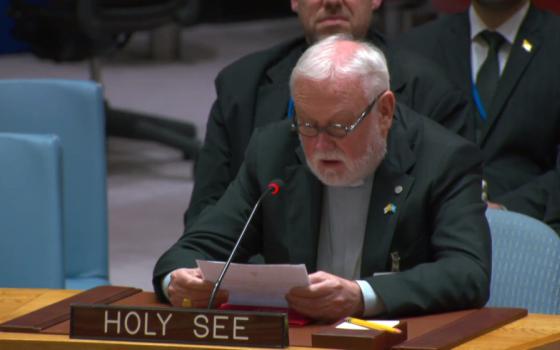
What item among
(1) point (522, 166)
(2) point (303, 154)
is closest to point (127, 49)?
(1) point (522, 166)

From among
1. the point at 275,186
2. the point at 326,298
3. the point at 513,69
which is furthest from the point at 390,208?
the point at 513,69

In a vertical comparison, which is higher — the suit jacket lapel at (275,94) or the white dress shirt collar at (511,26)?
the white dress shirt collar at (511,26)

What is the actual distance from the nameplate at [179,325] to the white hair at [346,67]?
61cm

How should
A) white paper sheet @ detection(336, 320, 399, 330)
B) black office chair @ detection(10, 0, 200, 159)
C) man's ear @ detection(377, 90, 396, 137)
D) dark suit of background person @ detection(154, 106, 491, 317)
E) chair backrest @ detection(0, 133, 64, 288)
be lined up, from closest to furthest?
white paper sheet @ detection(336, 320, 399, 330) < dark suit of background person @ detection(154, 106, 491, 317) < man's ear @ detection(377, 90, 396, 137) < chair backrest @ detection(0, 133, 64, 288) < black office chair @ detection(10, 0, 200, 159)

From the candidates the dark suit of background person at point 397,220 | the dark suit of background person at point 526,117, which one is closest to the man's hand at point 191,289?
the dark suit of background person at point 397,220

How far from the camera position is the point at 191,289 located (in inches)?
108

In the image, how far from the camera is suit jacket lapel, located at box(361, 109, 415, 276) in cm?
293

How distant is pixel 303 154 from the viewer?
3045 millimetres

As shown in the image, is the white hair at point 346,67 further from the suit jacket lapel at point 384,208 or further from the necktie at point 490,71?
the necktie at point 490,71

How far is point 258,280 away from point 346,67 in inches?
19.7

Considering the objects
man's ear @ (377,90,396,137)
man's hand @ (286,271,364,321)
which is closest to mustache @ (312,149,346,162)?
man's ear @ (377,90,396,137)

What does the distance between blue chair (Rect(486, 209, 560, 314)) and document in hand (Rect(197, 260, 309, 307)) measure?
2.16ft

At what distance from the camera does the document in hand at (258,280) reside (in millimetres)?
2525

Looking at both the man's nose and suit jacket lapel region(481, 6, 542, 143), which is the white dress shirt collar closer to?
suit jacket lapel region(481, 6, 542, 143)
